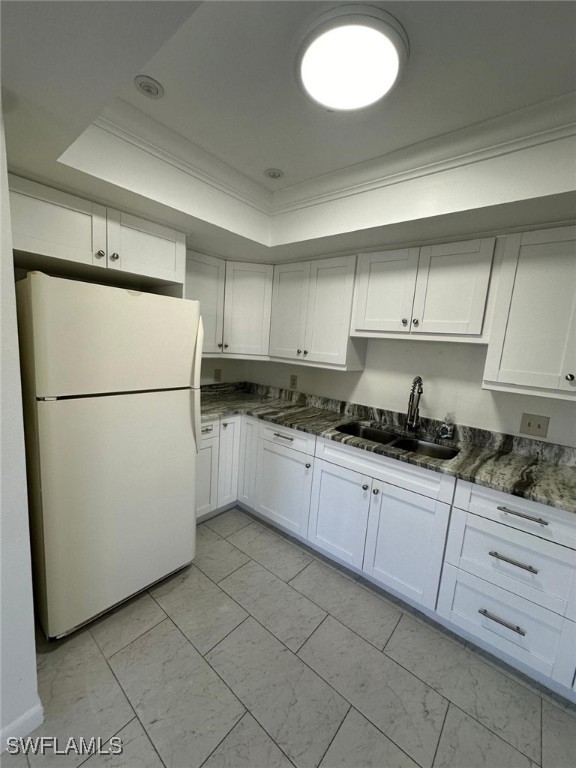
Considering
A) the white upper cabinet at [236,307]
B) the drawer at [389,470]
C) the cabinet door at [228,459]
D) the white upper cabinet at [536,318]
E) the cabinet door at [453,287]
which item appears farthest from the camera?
the white upper cabinet at [236,307]

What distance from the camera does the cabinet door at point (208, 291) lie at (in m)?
2.34

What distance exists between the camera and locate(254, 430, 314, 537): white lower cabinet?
6.91ft

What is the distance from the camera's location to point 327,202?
184 cm

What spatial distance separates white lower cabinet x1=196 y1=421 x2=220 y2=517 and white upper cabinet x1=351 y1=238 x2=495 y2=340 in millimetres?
1253

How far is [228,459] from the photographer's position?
7.86ft

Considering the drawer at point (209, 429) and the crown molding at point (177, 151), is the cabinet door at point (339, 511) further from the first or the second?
the crown molding at point (177, 151)

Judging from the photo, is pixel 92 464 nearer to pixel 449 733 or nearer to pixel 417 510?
pixel 417 510

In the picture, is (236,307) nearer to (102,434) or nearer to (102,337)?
(102,337)

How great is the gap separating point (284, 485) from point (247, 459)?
1.26ft

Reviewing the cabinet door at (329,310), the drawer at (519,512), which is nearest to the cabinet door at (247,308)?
the cabinet door at (329,310)

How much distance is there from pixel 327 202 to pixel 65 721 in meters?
2.66

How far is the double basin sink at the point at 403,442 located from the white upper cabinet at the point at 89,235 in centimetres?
155

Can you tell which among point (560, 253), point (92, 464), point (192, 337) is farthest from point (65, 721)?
point (560, 253)

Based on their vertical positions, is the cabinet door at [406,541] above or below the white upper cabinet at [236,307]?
below
